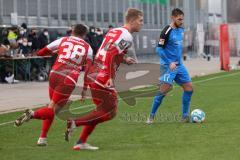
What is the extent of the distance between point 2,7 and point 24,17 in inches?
71.2

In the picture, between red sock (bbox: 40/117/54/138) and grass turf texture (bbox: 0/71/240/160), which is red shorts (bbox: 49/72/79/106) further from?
grass turf texture (bbox: 0/71/240/160)

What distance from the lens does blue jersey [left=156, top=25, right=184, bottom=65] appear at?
12.4 meters

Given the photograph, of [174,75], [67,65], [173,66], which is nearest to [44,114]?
[67,65]

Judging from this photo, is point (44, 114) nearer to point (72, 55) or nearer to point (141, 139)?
point (72, 55)

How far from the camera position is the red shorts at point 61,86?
392 inches

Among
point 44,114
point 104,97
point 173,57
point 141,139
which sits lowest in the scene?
point 141,139

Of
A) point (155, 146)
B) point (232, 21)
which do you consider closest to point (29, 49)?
point (155, 146)

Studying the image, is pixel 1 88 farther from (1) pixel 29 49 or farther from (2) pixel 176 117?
(2) pixel 176 117

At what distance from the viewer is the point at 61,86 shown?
9.99 metres

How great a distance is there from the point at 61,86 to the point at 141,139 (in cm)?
143

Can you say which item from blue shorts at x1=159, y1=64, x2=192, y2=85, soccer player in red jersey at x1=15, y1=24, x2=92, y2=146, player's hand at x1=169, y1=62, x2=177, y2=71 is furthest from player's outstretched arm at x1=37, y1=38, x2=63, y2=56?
blue shorts at x1=159, y1=64, x2=192, y2=85

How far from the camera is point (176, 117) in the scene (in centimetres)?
1337

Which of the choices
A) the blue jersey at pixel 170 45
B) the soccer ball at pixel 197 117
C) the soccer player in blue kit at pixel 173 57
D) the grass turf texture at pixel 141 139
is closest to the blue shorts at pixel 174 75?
the soccer player in blue kit at pixel 173 57

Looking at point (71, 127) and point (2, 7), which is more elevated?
point (2, 7)
